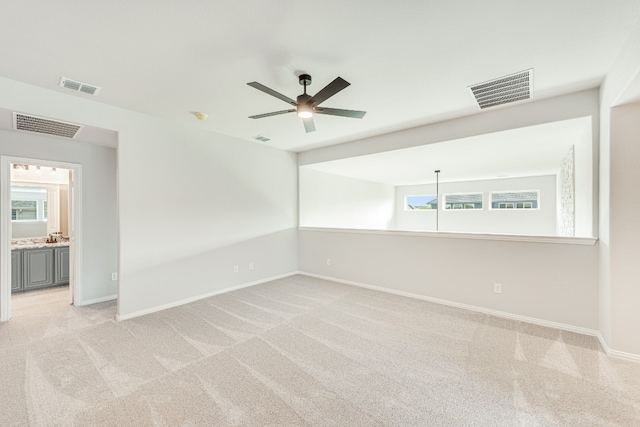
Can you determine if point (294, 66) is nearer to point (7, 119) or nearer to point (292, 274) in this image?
point (7, 119)

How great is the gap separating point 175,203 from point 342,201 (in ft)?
14.2

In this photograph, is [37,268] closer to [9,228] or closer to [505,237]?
[9,228]

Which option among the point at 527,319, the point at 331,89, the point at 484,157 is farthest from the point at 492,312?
the point at 331,89

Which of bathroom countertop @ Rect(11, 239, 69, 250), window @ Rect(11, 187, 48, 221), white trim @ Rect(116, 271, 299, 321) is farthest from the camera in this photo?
window @ Rect(11, 187, 48, 221)

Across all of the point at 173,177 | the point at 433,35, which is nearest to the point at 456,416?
the point at 433,35

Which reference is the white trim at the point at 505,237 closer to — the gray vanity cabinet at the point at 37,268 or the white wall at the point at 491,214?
the white wall at the point at 491,214

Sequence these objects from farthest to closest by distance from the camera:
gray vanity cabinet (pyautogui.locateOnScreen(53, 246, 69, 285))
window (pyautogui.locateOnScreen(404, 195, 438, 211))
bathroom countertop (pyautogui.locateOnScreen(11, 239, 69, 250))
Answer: window (pyautogui.locateOnScreen(404, 195, 438, 211)) → gray vanity cabinet (pyautogui.locateOnScreen(53, 246, 69, 285)) → bathroom countertop (pyautogui.locateOnScreen(11, 239, 69, 250))

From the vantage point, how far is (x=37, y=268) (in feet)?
15.5

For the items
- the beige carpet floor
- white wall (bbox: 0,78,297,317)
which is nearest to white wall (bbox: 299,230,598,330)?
the beige carpet floor

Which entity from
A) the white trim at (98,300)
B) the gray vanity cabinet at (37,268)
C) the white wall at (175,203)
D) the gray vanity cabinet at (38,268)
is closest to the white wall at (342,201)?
the white wall at (175,203)

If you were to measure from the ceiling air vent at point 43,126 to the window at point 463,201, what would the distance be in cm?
895

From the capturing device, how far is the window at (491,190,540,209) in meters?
7.48

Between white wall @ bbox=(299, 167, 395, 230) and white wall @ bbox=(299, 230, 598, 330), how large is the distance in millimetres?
1116

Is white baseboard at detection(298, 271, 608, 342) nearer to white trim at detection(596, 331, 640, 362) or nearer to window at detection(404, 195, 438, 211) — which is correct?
white trim at detection(596, 331, 640, 362)
